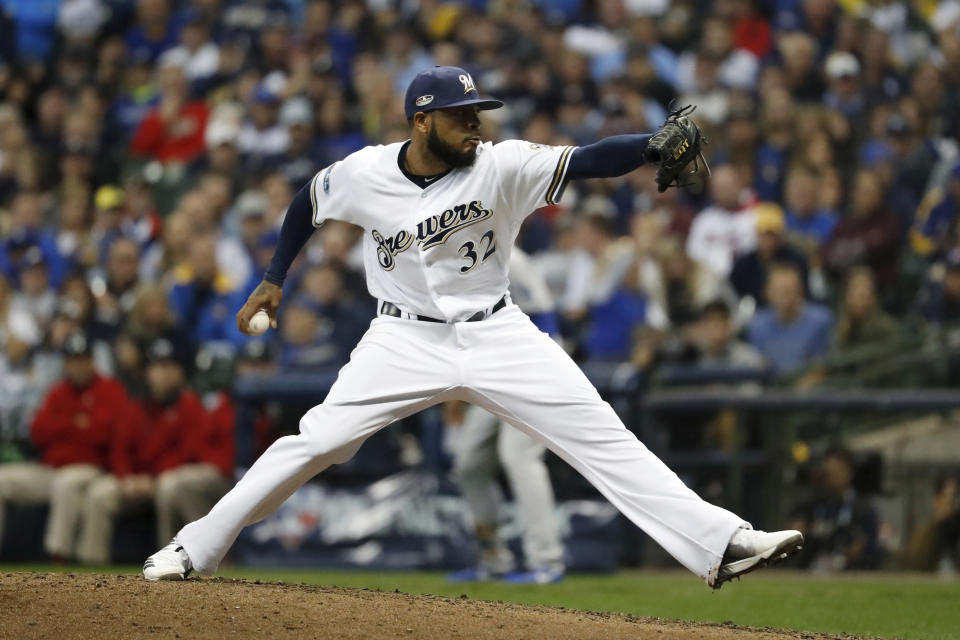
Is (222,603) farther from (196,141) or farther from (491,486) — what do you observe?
(196,141)

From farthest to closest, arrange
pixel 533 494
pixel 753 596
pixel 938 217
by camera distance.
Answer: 1. pixel 938 217
2. pixel 533 494
3. pixel 753 596

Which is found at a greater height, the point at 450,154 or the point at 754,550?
the point at 450,154

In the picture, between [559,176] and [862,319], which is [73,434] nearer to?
[862,319]

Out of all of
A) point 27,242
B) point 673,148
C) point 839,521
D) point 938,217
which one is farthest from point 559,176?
point 27,242

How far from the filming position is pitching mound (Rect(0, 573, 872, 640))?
497 cm

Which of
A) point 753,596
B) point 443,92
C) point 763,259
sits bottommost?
point 753,596

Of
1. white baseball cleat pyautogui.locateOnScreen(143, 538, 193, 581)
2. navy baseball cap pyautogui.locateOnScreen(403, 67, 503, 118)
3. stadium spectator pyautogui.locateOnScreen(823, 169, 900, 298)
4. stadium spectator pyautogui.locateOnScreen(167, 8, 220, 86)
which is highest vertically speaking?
stadium spectator pyautogui.locateOnScreen(167, 8, 220, 86)

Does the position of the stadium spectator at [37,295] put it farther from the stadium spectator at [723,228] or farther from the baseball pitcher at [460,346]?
the baseball pitcher at [460,346]

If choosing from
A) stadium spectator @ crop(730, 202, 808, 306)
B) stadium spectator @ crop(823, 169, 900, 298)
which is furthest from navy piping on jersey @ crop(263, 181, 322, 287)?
stadium spectator @ crop(823, 169, 900, 298)

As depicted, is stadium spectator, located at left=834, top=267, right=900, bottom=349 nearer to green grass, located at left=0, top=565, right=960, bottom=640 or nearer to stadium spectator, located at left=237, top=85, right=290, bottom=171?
green grass, located at left=0, top=565, right=960, bottom=640

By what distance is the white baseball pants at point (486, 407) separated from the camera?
541cm

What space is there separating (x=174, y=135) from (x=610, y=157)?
392 inches

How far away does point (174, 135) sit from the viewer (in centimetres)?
1458

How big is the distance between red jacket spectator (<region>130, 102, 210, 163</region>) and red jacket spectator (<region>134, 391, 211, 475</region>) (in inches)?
190
